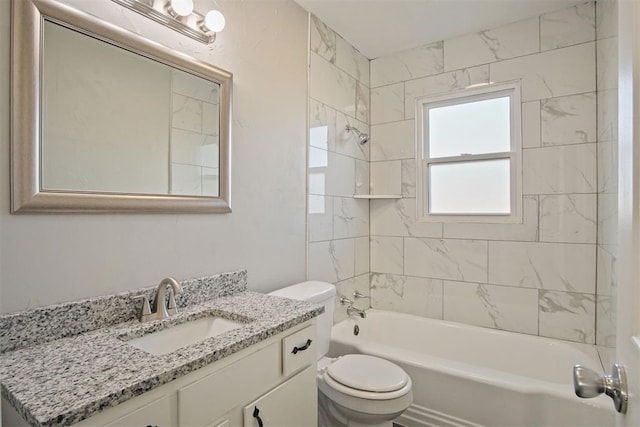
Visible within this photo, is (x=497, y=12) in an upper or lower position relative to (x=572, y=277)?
upper

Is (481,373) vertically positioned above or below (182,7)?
below

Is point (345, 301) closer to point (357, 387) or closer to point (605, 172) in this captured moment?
point (357, 387)

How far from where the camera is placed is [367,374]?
1.71 meters

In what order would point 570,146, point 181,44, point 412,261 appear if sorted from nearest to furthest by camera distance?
point 181,44
point 570,146
point 412,261

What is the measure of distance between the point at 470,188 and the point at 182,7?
7.29ft

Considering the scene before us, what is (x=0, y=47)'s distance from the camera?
984mm

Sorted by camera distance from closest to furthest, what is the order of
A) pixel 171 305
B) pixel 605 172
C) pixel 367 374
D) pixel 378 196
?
1. pixel 171 305
2. pixel 367 374
3. pixel 605 172
4. pixel 378 196

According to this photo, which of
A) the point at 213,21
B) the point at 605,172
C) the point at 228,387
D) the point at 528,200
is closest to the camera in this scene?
the point at 228,387

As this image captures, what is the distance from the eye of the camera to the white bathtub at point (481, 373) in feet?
5.34

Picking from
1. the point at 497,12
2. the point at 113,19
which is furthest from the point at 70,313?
the point at 497,12

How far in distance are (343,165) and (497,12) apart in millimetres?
1437

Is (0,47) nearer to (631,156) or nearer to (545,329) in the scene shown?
(631,156)

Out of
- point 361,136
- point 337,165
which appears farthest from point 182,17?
point 361,136

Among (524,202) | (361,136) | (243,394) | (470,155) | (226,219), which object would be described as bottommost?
(243,394)
